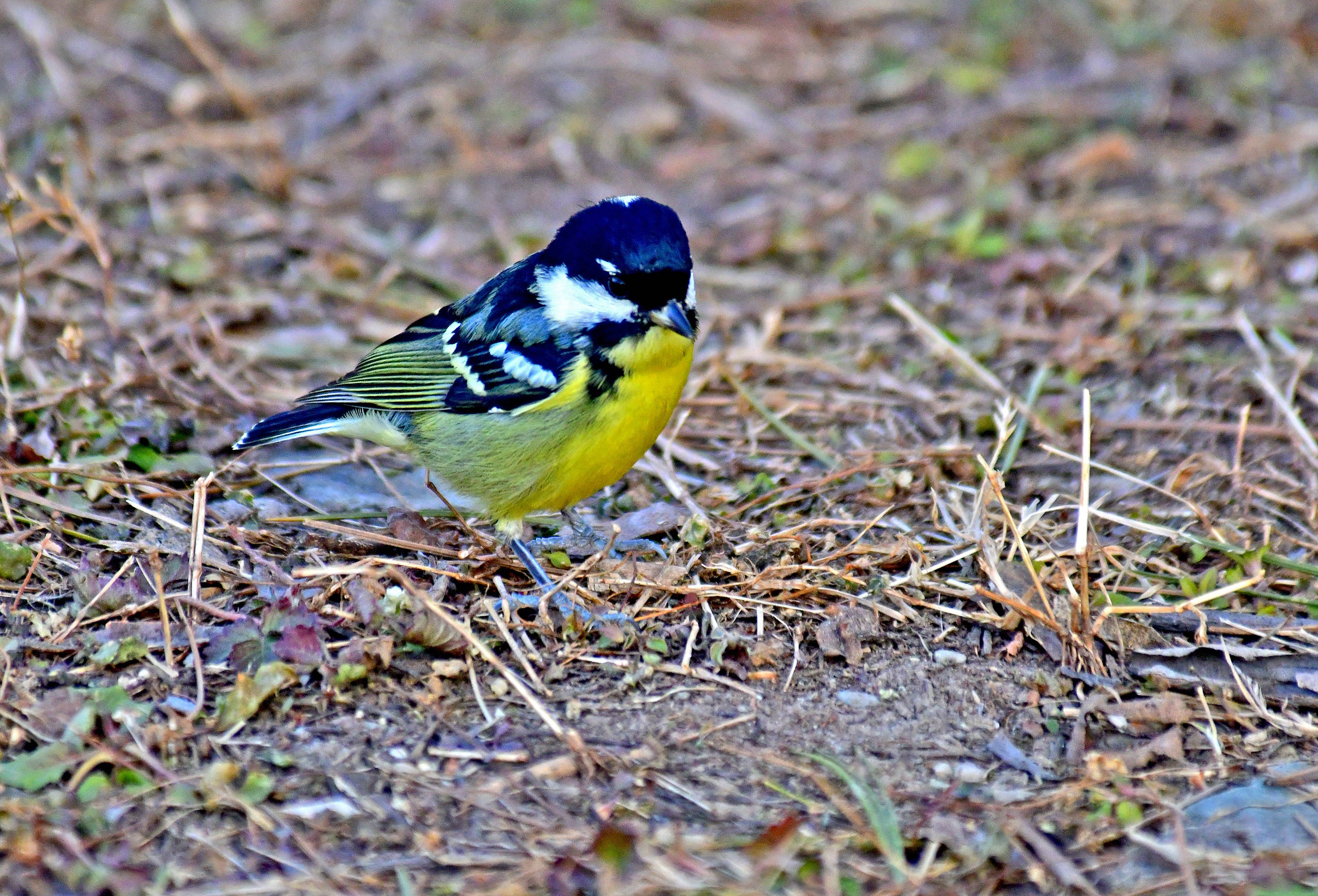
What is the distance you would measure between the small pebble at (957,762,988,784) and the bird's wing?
1812 mm

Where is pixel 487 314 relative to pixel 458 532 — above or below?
above

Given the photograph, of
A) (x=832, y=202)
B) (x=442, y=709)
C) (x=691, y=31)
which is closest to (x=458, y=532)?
(x=442, y=709)

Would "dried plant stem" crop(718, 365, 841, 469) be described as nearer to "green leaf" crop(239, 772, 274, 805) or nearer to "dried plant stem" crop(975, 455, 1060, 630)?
"dried plant stem" crop(975, 455, 1060, 630)

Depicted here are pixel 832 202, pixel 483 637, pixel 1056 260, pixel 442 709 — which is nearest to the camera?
pixel 442 709

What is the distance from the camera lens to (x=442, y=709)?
376 centimetres

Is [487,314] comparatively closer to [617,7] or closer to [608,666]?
[608,666]

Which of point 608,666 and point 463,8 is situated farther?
point 463,8

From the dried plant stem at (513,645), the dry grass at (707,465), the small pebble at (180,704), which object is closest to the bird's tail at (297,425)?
the dry grass at (707,465)

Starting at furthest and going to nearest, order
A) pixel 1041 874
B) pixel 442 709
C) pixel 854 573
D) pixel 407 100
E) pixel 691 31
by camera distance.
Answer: pixel 691 31, pixel 407 100, pixel 854 573, pixel 442 709, pixel 1041 874

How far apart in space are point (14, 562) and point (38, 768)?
1033 millimetres

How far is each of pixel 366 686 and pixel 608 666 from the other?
2.36 feet

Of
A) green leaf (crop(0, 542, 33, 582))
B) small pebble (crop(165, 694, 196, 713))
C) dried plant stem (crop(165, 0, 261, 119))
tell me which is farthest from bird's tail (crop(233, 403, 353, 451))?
dried plant stem (crop(165, 0, 261, 119))

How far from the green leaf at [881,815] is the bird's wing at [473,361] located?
166 centimetres

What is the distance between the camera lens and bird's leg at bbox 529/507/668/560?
4.69 meters
